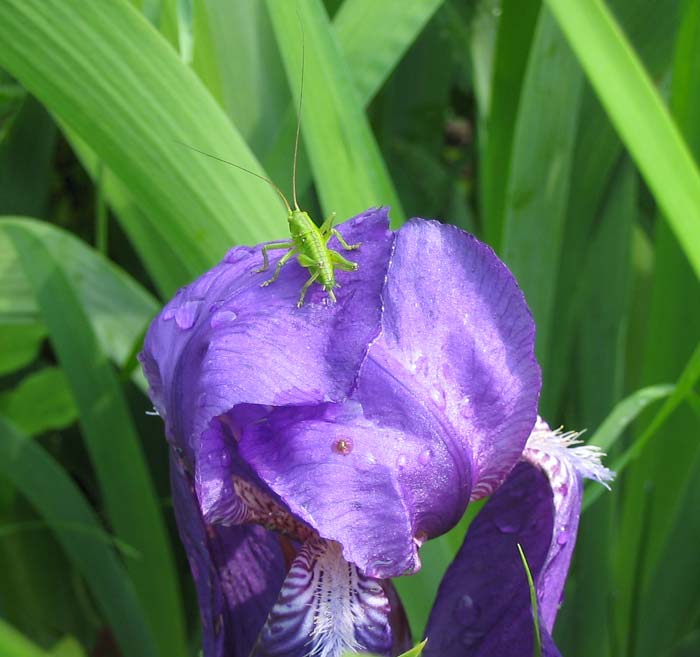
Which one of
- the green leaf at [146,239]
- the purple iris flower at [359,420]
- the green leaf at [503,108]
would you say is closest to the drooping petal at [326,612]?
the purple iris flower at [359,420]

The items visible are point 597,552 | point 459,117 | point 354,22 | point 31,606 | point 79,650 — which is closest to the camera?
point 354,22

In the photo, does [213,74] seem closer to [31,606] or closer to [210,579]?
[210,579]

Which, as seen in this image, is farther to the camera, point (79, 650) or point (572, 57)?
point (79, 650)

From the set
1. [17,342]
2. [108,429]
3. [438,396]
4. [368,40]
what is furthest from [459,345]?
[17,342]

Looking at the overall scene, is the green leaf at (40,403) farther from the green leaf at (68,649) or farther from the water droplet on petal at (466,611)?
the water droplet on petal at (466,611)

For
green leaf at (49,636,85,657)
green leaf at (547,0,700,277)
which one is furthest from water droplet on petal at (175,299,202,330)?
green leaf at (49,636,85,657)

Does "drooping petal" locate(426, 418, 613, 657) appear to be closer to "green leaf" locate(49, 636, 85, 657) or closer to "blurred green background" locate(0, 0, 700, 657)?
"blurred green background" locate(0, 0, 700, 657)

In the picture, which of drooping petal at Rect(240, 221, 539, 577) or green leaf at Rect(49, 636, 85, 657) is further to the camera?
green leaf at Rect(49, 636, 85, 657)

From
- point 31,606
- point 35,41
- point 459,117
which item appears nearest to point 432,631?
point 35,41
